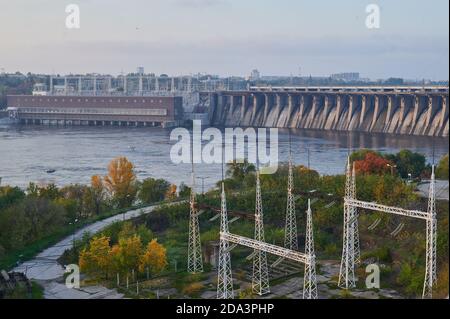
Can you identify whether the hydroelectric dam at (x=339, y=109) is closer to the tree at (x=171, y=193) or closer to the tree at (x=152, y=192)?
the tree at (x=171, y=193)

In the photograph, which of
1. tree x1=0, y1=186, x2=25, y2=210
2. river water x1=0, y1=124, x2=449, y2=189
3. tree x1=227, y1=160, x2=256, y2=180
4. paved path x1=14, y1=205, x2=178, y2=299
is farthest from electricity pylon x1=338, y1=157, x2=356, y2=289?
river water x1=0, y1=124, x2=449, y2=189

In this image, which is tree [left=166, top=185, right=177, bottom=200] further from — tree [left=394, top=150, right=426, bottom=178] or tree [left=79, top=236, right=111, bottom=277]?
tree [left=394, top=150, right=426, bottom=178]

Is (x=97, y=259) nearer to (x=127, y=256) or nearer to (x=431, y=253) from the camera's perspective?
(x=127, y=256)

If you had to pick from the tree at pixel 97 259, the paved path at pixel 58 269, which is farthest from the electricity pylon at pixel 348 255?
the tree at pixel 97 259

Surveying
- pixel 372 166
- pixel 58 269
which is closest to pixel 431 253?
pixel 58 269

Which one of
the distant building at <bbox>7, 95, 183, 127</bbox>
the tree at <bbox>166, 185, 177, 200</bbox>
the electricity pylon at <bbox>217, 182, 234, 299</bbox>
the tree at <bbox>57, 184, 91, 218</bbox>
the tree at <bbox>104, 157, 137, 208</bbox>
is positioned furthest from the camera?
the distant building at <bbox>7, 95, 183, 127</bbox>
